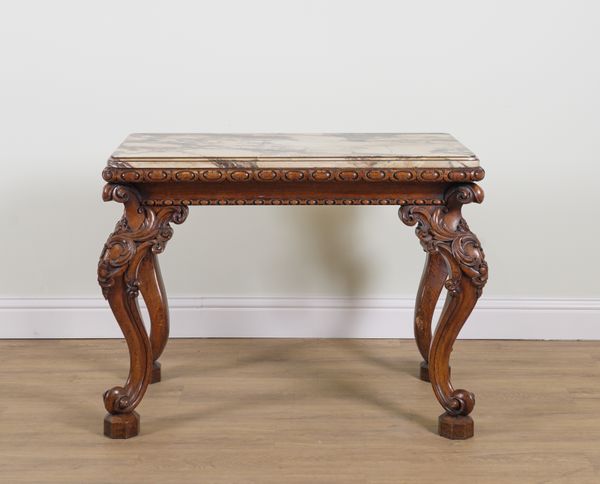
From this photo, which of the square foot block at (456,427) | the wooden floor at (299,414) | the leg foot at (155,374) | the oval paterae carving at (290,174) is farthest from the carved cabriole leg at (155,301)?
the square foot block at (456,427)

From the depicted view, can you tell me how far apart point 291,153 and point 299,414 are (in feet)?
2.33

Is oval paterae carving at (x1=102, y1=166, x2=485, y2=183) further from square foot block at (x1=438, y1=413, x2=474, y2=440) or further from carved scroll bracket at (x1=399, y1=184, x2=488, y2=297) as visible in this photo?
square foot block at (x1=438, y1=413, x2=474, y2=440)

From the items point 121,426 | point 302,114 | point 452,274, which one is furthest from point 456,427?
point 302,114

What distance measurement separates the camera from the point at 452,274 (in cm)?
252

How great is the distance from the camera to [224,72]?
3242mm

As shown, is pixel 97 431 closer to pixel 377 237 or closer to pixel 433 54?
pixel 377 237

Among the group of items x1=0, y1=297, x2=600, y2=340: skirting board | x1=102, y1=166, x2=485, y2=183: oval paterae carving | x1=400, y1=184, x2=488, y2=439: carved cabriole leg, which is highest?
x1=102, y1=166, x2=485, y2=183: oval paterae carving

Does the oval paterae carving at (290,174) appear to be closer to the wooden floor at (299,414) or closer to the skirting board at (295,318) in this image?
the wooden floor at (299,414)

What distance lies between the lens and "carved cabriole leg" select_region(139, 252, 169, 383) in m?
2.76

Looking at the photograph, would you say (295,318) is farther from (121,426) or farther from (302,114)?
(121,426)

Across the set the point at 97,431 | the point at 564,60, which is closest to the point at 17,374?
the point at 97,431

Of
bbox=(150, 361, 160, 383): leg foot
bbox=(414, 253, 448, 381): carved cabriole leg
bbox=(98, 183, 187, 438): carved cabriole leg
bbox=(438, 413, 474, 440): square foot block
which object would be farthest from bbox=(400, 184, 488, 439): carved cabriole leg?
bbox=(150, 361, 160, 383): leg foot

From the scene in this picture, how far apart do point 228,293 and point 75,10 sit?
3.35 feet

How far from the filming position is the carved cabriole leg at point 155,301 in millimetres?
2764
